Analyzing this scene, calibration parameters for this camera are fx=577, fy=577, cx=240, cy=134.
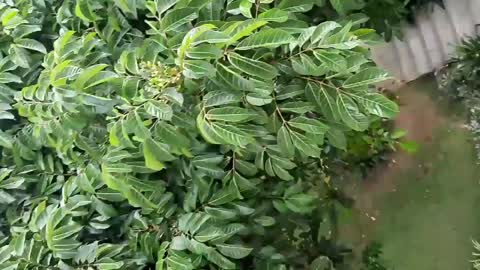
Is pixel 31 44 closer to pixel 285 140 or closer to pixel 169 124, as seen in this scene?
pixel 169 124

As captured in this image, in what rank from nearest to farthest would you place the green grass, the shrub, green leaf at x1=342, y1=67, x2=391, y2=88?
green leaf at x1=342, y1=67, x2=391, y2=88 → the shrub → the green grass

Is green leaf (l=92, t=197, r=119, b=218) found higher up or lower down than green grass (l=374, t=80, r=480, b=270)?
higher up

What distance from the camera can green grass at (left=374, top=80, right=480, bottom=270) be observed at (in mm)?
2043

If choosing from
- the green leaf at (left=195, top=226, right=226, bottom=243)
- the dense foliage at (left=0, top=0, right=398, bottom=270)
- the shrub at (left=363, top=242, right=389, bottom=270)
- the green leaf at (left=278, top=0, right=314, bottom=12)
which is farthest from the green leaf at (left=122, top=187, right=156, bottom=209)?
the shrub at (left=363, top=242, right=389, bottom=270)

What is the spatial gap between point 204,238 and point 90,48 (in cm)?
41

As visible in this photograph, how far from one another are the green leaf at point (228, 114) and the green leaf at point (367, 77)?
0.18 m

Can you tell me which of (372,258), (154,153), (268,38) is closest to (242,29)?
(268,38)

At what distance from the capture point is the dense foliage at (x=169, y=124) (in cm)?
91

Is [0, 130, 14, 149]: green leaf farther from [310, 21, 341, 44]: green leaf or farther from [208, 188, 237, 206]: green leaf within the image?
[310, 21, 341, 44]: green leaf

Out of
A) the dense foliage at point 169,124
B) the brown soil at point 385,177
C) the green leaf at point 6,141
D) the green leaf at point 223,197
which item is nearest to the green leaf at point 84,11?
the dense foliage at point 169,124

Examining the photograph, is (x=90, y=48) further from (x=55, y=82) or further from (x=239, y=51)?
(x=239, y=51)

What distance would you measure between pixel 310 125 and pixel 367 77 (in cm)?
12

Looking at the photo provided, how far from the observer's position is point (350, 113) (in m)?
0.95

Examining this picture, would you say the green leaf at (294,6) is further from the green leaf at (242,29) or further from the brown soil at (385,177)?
the brown soil at (385,177)
